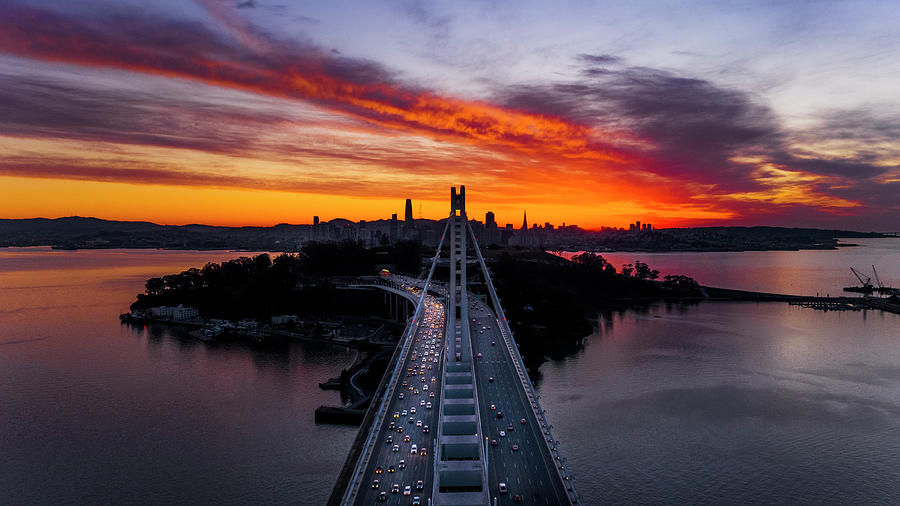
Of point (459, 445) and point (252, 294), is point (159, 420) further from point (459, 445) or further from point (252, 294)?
point (252, 294)

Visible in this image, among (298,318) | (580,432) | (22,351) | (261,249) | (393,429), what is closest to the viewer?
(393,429)

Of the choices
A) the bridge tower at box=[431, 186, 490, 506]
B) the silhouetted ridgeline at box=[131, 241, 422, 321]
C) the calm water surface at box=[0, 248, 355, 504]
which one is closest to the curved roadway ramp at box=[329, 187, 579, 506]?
the bridge tower at box=[431, 186, 490, 506]

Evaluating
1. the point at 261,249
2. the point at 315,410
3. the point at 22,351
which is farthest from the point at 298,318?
the point at 261,249

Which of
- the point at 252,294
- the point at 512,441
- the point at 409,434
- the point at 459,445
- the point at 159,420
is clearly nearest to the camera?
the point at 459,445


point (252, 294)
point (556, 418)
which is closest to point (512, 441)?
point (556, 418)

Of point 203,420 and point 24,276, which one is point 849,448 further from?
point 24,276

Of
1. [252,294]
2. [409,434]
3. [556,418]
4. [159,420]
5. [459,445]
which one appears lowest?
[159,420]

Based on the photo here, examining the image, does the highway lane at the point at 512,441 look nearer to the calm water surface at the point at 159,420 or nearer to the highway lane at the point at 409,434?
the highway lane at the point at 409,434
